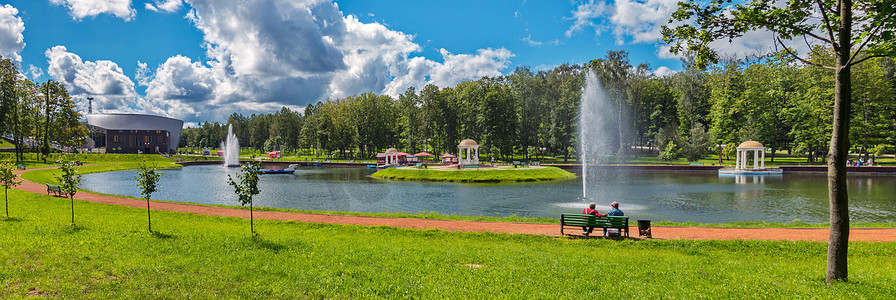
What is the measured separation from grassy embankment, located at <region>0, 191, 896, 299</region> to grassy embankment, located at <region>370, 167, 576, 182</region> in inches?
1278

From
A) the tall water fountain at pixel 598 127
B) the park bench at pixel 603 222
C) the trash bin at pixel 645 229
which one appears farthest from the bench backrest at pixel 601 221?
the tall water fountain at pixel 598 127

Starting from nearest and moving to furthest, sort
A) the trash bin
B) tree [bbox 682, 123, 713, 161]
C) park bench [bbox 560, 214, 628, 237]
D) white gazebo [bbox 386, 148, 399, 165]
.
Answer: park bench [bbox 560, 214, 628, 237], the trash bin, tree [bbox 682, 123, 713, 161], white gazebo [bbox 386, 148, 399, 165]

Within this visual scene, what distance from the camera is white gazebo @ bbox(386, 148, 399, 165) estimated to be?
2764 inches

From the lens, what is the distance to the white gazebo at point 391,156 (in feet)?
→ 230

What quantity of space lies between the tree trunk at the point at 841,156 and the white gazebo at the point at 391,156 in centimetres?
6350

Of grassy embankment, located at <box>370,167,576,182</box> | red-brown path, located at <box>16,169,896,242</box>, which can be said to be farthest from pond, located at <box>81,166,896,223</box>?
grassy embankment, located at <box>370,167,576,182</box>

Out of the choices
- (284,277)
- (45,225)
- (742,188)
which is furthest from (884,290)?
(742,188)

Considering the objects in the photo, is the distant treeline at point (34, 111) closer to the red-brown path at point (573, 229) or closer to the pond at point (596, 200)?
the pond at point (596, 200)

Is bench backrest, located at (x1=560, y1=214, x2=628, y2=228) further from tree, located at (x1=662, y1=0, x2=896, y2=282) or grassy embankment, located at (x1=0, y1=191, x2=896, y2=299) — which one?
tree, located at (x1=662, y1=0, x2=896, y2=282)

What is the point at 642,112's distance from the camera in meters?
88.4

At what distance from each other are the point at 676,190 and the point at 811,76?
51.7 m

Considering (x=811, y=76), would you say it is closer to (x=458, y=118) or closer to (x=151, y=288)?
(x=458, y=118)

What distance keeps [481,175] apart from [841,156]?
3994 cm

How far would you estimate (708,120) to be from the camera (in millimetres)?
82125
